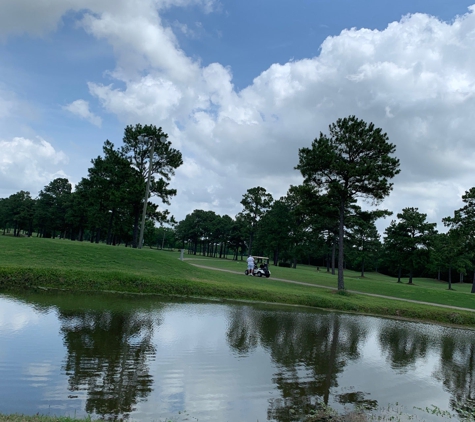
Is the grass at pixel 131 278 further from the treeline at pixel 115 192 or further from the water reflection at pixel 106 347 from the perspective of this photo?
the treeline at pixel 115 192

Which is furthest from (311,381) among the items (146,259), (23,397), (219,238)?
(219,238)

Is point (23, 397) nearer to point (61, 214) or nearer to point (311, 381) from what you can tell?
point (311, 381)

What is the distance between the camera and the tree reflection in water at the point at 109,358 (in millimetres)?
6520

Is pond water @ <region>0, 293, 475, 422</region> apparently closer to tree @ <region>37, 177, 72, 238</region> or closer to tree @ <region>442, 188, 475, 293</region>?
tree @ <region>442, 188, 475, 293</region>

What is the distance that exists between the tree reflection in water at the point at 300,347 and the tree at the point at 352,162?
39.7 feet

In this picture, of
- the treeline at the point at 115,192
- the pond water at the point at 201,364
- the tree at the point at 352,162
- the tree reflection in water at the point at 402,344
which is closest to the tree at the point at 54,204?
the treeline at the point at 115,192

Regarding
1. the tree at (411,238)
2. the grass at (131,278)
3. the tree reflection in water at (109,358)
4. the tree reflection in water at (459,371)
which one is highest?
the tree at (411,238)

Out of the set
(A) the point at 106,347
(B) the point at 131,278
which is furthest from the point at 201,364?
(B) the point at 131,278

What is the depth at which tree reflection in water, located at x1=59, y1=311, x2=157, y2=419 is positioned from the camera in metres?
6.52

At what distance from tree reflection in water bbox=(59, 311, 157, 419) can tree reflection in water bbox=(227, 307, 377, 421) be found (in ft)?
8.49

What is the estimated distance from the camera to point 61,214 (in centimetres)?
7119

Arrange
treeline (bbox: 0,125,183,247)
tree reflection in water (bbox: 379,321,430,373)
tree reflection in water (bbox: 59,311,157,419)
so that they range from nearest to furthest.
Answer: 1. tree reflection in water (bbox: 59,311,157,419)
2. tree reflection in water (bbox: 379,321,430,373)
3. treeline (bbox: 0,125,183,247)

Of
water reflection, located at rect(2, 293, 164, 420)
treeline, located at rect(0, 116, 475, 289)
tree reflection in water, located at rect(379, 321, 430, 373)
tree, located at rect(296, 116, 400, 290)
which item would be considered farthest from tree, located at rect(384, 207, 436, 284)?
water reflection, located at rect(2, 293, 164, 420)

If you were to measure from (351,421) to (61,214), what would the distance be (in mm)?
74225
